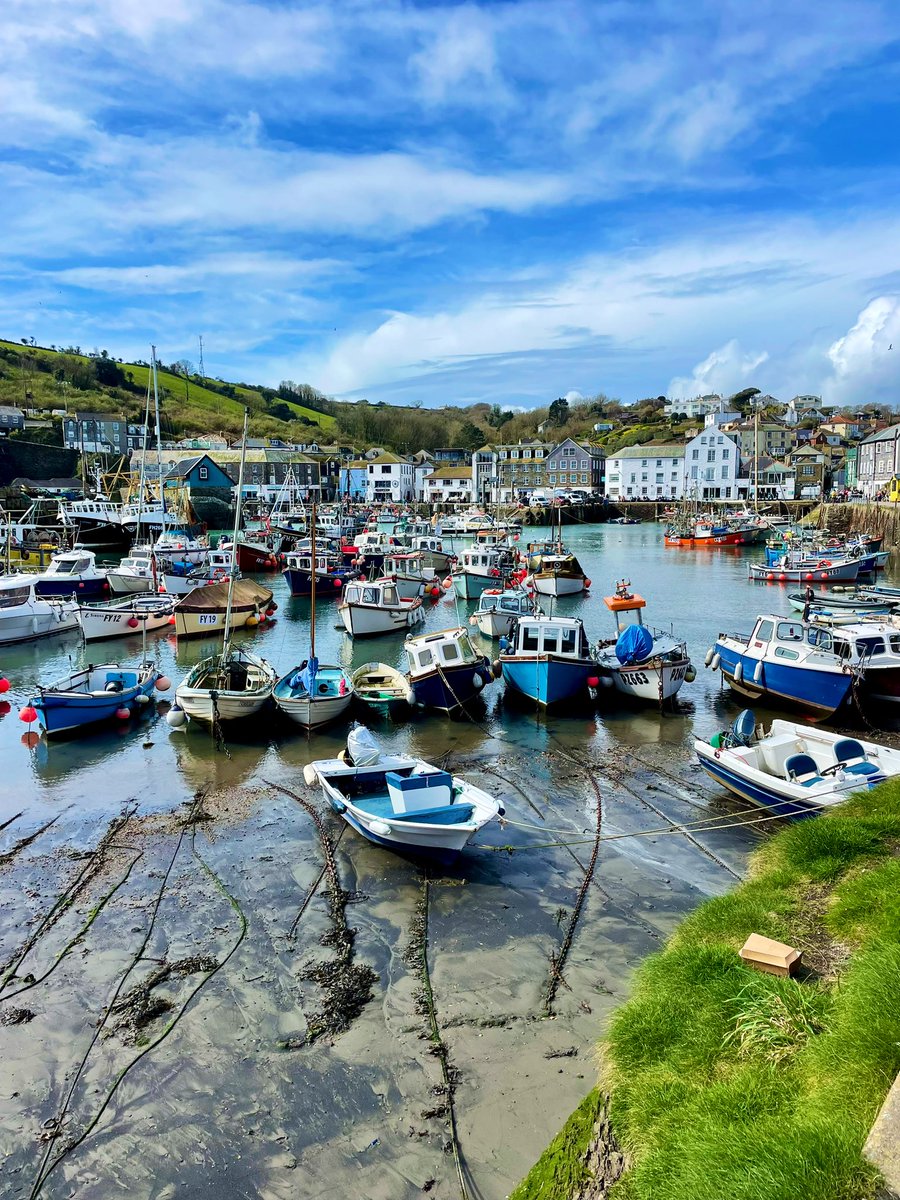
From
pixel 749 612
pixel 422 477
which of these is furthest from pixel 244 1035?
pixel 422 477

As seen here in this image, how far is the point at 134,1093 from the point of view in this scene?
7898 millimetres

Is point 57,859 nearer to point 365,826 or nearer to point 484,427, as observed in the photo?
point 365,826

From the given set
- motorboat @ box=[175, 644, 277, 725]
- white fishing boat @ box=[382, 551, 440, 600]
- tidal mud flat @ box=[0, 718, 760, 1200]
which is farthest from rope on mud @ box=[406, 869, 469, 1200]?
white fishing boat @ box=[382, 551, 440, 600]

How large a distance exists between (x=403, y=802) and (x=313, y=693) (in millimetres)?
A: 8324

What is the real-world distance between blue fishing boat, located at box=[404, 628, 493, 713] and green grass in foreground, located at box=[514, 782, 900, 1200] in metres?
12.4

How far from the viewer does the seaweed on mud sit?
8.91 metres

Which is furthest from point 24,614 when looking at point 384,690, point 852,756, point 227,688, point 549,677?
point 852,756

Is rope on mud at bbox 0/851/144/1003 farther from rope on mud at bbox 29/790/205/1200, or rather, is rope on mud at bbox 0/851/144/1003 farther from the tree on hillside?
the tree on hillside

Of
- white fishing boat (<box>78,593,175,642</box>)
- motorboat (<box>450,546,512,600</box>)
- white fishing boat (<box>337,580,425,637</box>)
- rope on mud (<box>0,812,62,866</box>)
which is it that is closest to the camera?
rope on mud (<box>0,812,62,866</box>)

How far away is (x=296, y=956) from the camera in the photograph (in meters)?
10.2

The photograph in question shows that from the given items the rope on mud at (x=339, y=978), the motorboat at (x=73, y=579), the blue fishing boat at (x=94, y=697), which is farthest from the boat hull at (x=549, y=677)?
the motorboat at (x=73, y=579)

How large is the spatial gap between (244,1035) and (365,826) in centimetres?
436

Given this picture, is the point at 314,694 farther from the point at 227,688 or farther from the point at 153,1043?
the point at 153,1043

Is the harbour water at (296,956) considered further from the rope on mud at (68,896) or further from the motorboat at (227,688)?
the motorboat at (227,688)
